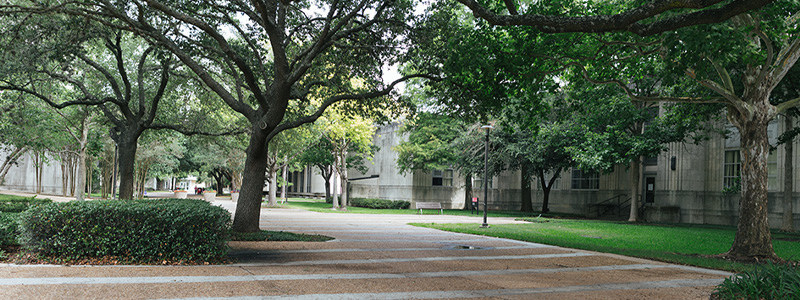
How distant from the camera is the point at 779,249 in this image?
1399cm

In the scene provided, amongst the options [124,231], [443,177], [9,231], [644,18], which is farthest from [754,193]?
[443,177]

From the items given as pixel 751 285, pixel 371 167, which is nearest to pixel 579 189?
pixel 371 167

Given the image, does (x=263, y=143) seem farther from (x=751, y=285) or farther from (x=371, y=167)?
(x=371, y=167)

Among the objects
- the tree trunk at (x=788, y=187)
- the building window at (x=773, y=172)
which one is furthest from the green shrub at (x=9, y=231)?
the building window at (x=773, y=172)

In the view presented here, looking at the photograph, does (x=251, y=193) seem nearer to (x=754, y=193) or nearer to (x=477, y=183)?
(x=754, y=193)

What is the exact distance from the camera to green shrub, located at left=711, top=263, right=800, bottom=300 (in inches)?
240

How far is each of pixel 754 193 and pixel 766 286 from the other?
6.39 m

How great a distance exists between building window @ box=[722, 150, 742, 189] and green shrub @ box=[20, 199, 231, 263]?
25.6m

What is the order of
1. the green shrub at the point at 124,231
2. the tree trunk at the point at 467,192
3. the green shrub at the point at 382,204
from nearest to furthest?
1. the green shrub at the point at 124,231
2. the green shrub at the point at 382,204
3. the tree trunk at the point at 467,192

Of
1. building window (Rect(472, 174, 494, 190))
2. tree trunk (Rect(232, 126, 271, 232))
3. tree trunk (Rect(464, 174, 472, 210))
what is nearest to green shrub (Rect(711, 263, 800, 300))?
tree trunk (Rect(232, 126, 271, 232))

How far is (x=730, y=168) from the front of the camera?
2606 centimetres

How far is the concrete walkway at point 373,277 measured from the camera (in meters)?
6.69

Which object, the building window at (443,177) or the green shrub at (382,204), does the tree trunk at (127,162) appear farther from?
the building window at (443,177)

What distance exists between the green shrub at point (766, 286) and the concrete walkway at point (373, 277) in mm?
656
